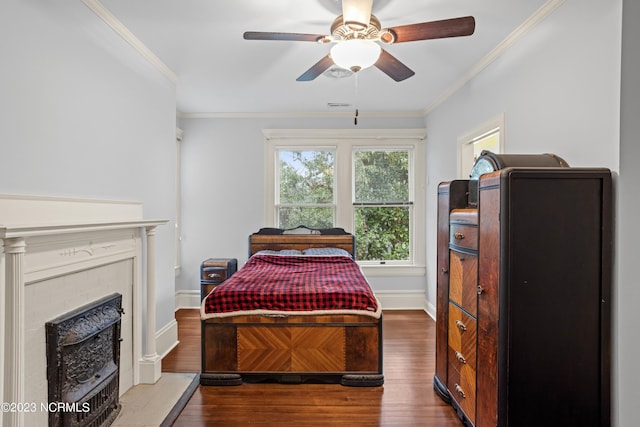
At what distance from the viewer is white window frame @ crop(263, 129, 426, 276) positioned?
4.86 meters

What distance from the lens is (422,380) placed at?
2902mm

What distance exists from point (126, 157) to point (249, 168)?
221 cm

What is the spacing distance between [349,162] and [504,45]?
8.00 ft

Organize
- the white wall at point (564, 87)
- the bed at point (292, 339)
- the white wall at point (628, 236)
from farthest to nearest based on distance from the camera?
the bed at point (292, 339), the white wall at point (564, 87), the white wall at point (628, 236)

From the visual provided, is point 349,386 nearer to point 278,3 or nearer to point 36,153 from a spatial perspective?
point 36,153

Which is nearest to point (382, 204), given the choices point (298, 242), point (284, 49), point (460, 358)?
point (298, 242)

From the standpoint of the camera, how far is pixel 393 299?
16.2 feet

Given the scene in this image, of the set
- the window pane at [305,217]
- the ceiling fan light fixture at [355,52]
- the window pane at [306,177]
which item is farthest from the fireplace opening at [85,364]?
the window pane at [306,177]

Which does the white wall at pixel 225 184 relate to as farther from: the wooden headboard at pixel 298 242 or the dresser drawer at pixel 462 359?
the dresser drawer at pixel 462 359

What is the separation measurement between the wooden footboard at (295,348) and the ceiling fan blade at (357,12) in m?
2.00

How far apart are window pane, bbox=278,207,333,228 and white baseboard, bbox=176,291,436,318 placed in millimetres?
1234

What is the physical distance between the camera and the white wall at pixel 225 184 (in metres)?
4.88

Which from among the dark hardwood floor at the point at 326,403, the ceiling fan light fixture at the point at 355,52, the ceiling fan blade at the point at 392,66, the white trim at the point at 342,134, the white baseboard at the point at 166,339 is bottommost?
the dark hardwood floor at the point at 326,403

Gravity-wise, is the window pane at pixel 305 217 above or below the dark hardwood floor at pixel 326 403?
above
